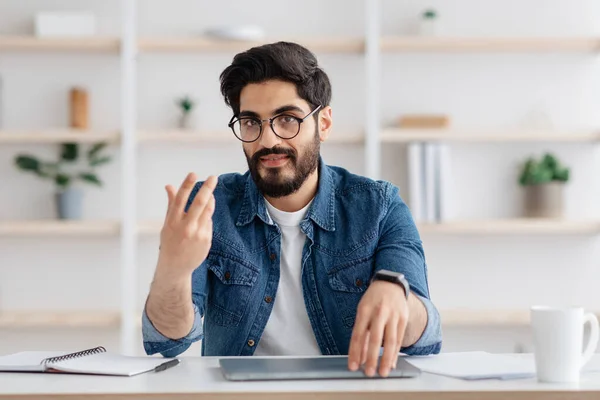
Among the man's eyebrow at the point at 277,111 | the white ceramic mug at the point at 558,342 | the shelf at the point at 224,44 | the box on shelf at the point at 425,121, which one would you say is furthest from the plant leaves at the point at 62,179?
the white ceramic mug at the point at 558,342

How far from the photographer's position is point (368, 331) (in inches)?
50.2

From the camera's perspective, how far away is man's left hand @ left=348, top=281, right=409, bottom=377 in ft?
4.02

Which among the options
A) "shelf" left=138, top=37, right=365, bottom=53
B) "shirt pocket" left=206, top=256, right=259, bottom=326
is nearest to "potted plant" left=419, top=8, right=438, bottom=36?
"shelf" left=138, top=37, right=365, bottom=53

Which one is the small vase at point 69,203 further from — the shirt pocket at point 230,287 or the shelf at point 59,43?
the shirt pocket at point 230,287

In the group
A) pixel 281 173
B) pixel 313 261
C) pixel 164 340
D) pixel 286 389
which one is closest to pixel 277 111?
pixel 281 173

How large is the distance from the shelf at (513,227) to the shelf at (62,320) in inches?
51.4

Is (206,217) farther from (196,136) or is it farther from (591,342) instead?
(196,136)

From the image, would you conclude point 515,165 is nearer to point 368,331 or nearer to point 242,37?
point 242,37

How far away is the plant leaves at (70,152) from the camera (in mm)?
3365

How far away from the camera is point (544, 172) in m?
3.29

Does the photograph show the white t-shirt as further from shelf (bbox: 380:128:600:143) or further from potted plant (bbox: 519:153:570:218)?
potted plant (bbox: 519:153:570:218)

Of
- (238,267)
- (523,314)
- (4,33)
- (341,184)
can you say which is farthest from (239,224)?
(4,33)

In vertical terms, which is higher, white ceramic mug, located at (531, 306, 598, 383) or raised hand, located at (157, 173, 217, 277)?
raised hand, located at (157, 173, 217, 277)

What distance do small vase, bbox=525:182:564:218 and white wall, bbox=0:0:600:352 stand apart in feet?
0.48
